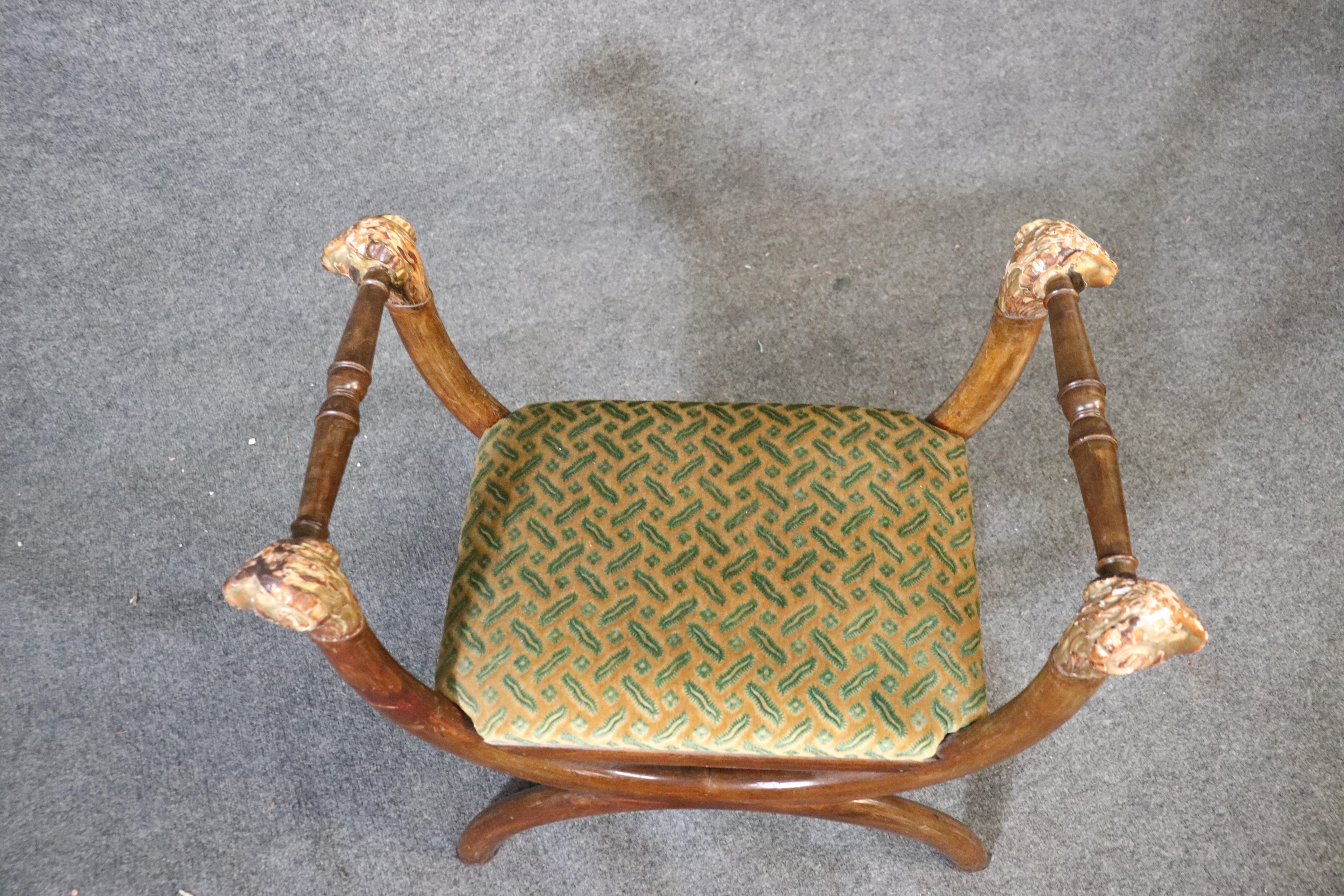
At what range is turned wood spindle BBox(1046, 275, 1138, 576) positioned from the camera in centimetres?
76

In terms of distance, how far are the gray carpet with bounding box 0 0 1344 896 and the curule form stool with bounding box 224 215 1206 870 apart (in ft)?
1.50

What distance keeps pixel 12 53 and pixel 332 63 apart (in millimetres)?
574

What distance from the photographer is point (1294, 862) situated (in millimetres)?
1262

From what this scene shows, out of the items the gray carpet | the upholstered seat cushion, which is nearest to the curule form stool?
the upholstered seat cushion

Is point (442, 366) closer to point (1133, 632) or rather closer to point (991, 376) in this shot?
point (991, 376)

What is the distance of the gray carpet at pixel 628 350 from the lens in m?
1.28

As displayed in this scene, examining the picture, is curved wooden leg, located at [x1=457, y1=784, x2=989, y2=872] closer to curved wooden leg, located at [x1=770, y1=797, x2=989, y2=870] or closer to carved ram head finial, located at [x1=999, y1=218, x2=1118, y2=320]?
curved wooden leg, located at [x1=770, y1=797, x2=989, y2=870]

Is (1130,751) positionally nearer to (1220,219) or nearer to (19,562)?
(1220,219)

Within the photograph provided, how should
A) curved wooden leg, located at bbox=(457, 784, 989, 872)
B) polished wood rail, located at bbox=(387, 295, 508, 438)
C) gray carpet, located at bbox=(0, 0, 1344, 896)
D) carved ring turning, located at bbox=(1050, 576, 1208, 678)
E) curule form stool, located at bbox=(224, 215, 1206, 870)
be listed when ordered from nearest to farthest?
carved ring turning, located at bbox=(1050, 576, 1208, 678) → curule form stool, located at bbox=(224, 215, 1206, 870) → polished wood rail, located at bbox=(387, 295, 508, 438) → curved wooden leg, located at bbox=(457, 784, 989, 872) → gray carpet, located at bbox=(0, 0, 1344, 896)

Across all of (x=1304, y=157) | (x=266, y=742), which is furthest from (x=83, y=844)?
(x=1304, y=157)

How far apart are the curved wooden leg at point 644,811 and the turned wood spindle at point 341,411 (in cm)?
45

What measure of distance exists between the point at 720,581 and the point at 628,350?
0.73 metres

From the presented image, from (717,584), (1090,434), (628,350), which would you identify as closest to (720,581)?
(717,584)

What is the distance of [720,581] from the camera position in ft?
3.07
